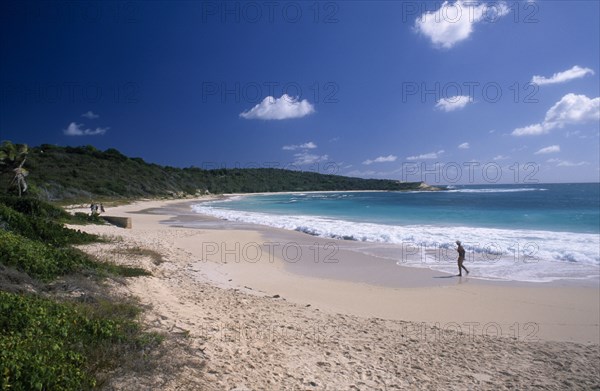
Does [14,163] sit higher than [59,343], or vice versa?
[14,163]

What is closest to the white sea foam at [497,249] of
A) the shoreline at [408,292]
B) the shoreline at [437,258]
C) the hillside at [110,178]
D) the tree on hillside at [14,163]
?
the shoreline at [437,258]

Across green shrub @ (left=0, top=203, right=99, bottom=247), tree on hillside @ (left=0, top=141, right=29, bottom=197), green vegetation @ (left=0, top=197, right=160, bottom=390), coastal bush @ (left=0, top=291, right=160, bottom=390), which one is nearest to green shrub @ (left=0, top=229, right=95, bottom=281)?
green vegetation @ (left=0, top=197, right=160, bottom=390)

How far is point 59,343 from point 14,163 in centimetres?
2624

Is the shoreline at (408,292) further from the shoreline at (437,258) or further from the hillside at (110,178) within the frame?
the hillside at (110,178)

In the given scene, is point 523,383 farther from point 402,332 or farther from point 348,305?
point 348,305

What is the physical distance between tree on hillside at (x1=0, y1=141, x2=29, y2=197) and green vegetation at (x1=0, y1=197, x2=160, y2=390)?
1942cm

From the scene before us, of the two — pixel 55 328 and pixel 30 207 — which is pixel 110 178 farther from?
pixel 55 328

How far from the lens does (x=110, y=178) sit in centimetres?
5806

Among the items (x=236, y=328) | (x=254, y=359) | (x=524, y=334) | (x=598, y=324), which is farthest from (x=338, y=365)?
(x=598, y=324)

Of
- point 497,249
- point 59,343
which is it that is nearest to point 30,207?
point 59,343

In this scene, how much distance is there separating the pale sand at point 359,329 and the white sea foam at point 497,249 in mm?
1723

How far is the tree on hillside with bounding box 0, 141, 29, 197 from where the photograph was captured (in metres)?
22.0

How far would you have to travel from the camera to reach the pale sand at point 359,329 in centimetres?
474

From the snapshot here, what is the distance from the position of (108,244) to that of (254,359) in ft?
31.8
